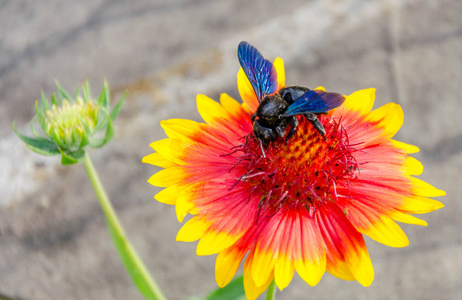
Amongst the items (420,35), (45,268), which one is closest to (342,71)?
(420,35)

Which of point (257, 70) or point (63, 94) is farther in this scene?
point (63, 94)

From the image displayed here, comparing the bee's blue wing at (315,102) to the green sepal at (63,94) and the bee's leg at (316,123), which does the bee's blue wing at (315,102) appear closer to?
the bee's leg at (316,123)

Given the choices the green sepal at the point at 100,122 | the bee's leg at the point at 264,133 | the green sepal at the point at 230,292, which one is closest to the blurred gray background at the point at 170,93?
the green sepal at the point at 230,292

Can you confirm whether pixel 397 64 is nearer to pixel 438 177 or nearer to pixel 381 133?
pixel 438 177

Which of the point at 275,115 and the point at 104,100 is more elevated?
the point at 104,100

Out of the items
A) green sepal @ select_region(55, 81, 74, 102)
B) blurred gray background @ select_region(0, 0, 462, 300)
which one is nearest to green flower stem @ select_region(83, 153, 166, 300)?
green sepal @ select_region(55, 81, 74, 102)

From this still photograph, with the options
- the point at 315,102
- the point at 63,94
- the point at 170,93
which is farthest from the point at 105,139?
the point at 170,93

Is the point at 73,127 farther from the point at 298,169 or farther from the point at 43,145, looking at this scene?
the point at 298,169

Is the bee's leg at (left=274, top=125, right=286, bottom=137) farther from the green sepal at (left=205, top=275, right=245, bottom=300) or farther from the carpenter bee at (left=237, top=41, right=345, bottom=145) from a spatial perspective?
the green sepal at (left=205, top=275, right=245, bottom=300)
